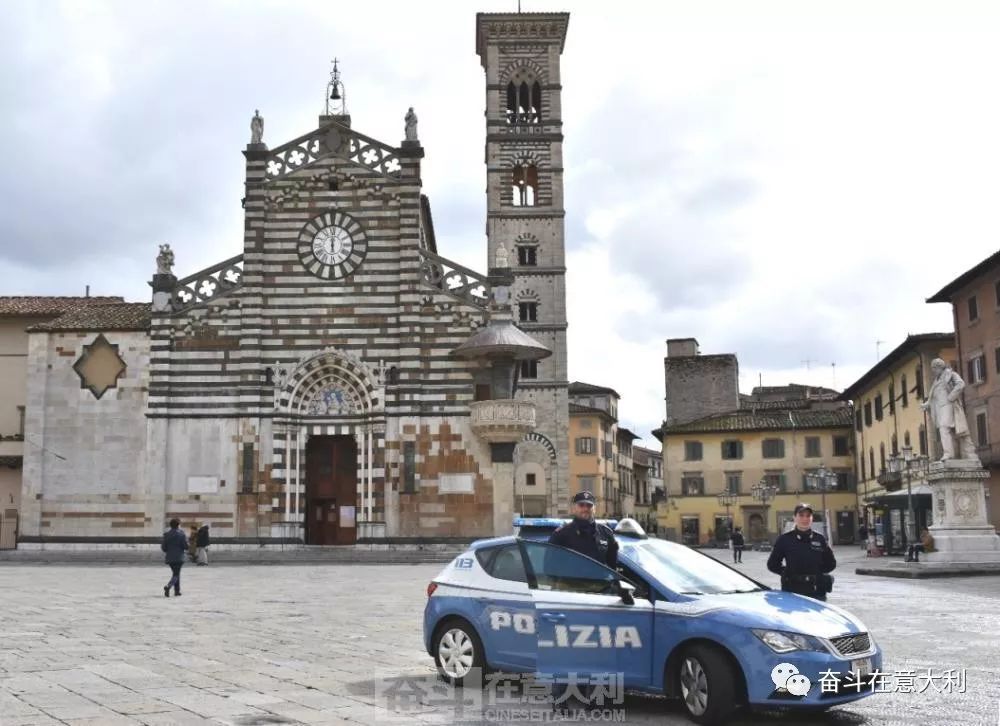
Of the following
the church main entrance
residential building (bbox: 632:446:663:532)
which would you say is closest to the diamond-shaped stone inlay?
the church main entrance

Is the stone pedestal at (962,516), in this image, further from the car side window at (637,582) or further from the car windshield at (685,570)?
the car side window at (637,582)

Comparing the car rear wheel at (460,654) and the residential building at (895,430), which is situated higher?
the residential building at (895,430)

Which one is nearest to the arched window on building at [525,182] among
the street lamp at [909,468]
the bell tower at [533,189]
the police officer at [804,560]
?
the bell tower at [533,189]

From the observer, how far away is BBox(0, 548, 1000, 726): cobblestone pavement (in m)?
8.44

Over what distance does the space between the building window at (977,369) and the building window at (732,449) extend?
76.9 ft

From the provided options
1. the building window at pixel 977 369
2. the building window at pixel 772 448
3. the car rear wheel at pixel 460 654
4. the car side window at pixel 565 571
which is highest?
the building window at pixel 977 369

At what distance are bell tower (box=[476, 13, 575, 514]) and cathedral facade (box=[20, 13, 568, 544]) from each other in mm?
16274

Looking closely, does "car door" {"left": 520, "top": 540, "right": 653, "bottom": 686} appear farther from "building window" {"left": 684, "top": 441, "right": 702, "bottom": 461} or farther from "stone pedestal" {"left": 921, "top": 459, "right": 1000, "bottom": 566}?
"building window" {"left": 684, "top": 441, "right": 702, "bottom": 461}

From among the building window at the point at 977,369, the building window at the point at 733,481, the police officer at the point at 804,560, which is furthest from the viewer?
the building window at the point at 733,481

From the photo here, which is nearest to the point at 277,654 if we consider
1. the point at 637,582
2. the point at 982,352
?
the point at 637,582

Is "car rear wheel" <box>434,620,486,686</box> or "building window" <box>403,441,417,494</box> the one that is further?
"building window" <box>403,441,417,494</box>

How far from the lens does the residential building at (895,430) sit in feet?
126

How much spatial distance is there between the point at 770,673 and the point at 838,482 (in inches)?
2303

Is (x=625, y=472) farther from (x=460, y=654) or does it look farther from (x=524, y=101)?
(x=460, y=654)
